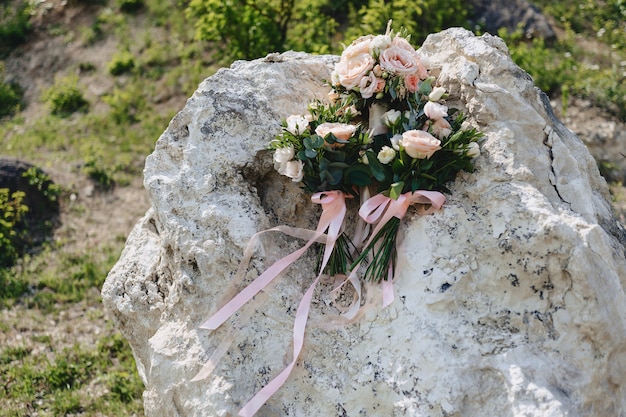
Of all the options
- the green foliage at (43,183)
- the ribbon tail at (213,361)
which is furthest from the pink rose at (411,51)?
the green foliage at (43,183)

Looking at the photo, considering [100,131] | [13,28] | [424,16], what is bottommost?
[100,131]

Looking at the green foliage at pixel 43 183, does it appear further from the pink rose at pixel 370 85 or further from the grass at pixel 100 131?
the pink rose at pixel 370 85

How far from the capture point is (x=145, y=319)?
3127 mm

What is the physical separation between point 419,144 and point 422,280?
588mm

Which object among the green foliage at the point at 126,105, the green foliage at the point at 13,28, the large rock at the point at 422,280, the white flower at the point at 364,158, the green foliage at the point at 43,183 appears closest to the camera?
the large rock at the point at 422,280

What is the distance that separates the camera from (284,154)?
9.53 feet

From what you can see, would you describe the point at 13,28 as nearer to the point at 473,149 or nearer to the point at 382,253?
the point at 382,253

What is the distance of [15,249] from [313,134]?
3.90 meters

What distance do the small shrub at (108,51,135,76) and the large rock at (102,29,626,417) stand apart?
5.51 m

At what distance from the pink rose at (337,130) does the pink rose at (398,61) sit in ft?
1.11

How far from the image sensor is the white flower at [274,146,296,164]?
2.90 metres

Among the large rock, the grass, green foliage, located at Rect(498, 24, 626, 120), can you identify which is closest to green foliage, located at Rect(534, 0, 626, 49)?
the grass

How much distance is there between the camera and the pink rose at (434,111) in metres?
2.80

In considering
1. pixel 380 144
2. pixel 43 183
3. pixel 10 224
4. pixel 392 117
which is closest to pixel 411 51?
pixel 392 117
